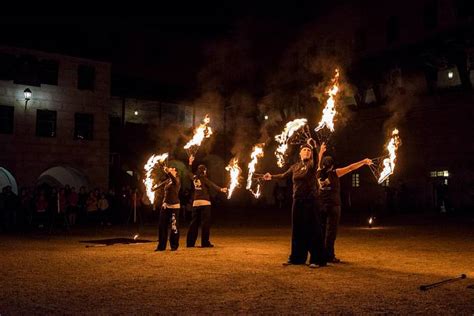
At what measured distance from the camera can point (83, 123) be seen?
3316cm

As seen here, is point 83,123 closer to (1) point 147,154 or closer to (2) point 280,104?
(1) point 147,154

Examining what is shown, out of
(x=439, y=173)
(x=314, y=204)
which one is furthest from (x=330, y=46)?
(x=314, y=204)

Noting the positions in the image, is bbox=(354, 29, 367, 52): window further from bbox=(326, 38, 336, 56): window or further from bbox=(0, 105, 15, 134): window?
bbox=(0, 105, 15, 134): window

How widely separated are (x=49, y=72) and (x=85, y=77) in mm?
2243

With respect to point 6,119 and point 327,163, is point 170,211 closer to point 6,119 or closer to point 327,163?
point 327,163

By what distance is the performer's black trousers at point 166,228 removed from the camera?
43.9ft

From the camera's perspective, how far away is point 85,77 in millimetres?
33312

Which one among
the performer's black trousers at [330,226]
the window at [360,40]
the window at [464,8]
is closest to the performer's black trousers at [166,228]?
the performer's black trousers at [330,226]

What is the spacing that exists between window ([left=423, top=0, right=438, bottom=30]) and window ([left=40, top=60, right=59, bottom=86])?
22.4 meters

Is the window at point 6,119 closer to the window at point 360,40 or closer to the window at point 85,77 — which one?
the window at point 85,77

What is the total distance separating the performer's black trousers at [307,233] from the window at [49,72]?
81.6 feet

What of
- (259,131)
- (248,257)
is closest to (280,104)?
(259,131)

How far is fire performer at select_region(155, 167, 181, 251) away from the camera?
1345 cm

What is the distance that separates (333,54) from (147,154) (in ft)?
47.8
